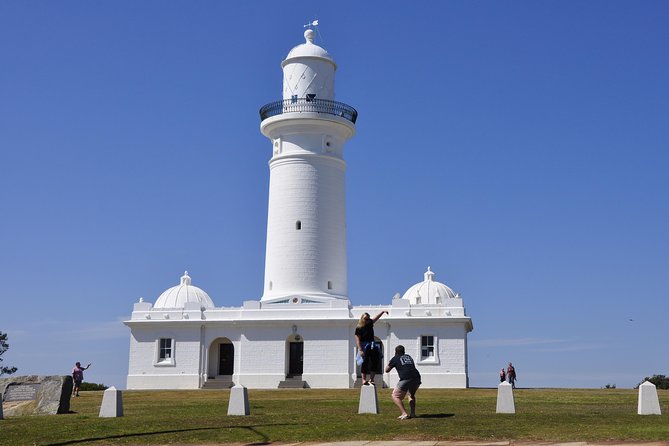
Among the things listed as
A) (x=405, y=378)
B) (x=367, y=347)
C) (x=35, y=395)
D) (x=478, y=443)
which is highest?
(x=367, y=347)

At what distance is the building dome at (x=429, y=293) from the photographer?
48312 millimetres

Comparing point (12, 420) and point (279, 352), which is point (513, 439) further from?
point (279, 352)

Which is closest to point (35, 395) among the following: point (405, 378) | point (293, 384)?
point (405, 378)

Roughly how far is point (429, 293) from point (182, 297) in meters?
13.6

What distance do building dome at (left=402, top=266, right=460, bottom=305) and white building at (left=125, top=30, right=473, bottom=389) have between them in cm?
8

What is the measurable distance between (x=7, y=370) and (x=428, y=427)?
1633 inches

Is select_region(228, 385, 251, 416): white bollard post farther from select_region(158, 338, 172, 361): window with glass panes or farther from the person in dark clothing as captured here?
select_region(158, 338, 172, 361): window with glass panes

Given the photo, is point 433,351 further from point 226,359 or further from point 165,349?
point 165,349

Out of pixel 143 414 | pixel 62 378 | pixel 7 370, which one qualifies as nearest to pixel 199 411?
pixel 143 414

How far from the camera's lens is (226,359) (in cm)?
4716

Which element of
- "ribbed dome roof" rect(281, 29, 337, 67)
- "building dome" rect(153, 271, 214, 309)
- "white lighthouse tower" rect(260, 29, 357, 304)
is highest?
"ribbed dome roof" rect(281, 29, 337, 67)

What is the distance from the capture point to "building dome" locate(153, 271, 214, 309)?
4822cm

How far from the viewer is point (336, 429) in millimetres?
16938

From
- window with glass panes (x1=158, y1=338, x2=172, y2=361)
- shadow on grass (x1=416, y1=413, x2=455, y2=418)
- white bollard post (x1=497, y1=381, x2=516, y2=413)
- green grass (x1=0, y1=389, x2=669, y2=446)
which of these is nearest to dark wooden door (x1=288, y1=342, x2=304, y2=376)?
window with glass panes (x1=158, y1=338, x2=172, y2=361)
